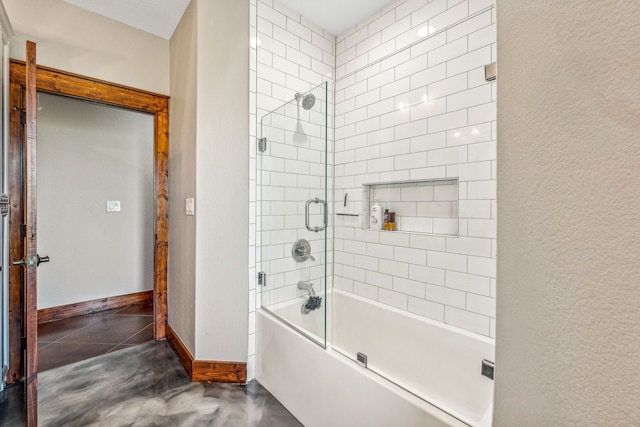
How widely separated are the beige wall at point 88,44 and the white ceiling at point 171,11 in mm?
71

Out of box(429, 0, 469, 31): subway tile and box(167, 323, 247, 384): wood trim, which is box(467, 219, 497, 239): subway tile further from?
box(167, 323, 247, 384): wood trim

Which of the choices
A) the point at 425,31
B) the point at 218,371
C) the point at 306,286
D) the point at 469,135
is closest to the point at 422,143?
the point at 469,135

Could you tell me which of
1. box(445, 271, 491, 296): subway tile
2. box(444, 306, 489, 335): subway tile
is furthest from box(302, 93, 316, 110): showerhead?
box(444, 306, 489, 335): subway tile

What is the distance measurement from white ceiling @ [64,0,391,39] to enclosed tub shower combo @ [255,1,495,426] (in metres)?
0.11

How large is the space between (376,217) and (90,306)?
3.31m

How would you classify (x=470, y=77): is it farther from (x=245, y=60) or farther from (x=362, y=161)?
(x=245, y=60)

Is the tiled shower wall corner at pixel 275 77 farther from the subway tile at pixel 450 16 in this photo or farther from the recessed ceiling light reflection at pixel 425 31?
the subway tile at pixel 450 16

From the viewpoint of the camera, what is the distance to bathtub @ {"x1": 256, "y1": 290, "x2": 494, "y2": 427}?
1256 millimetres

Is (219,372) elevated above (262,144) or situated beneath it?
situated beneath

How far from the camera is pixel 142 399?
6.09 feet

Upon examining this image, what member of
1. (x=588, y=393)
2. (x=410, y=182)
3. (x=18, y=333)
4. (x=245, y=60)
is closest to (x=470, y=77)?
(x=410, y=182)

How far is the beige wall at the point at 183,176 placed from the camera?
211cm

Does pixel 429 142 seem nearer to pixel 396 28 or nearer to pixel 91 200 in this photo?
pixel 396 28

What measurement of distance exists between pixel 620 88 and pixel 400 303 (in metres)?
1.96
